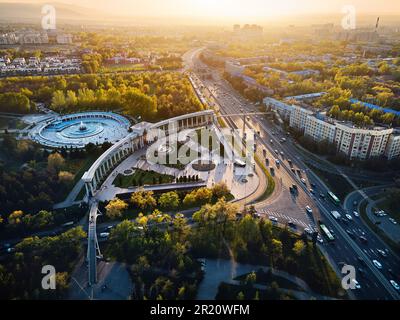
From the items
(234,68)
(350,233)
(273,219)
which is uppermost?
(234,68)

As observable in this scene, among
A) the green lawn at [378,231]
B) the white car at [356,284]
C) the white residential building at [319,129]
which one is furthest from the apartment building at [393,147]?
the white car at [356,284]

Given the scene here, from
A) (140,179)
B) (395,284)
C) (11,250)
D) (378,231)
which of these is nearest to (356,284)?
(395,284)

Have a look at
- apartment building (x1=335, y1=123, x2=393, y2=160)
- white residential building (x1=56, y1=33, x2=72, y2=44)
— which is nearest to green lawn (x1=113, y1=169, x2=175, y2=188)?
apartment building (x1=335, y1=123, x2=393, y2=160)

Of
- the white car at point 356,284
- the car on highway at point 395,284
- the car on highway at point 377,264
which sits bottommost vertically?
the white car at point 356,284

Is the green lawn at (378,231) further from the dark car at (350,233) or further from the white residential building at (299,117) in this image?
the white residential building at (299,117)

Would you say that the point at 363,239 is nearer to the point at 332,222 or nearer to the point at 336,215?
the point at 332,222

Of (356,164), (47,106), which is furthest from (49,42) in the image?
(356,164)

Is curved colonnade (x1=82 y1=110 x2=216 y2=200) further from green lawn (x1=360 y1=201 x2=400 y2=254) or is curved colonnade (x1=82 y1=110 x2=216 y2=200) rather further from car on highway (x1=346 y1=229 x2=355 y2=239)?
green lawn (x1=360 y1=201 x2=400 y2=254)
